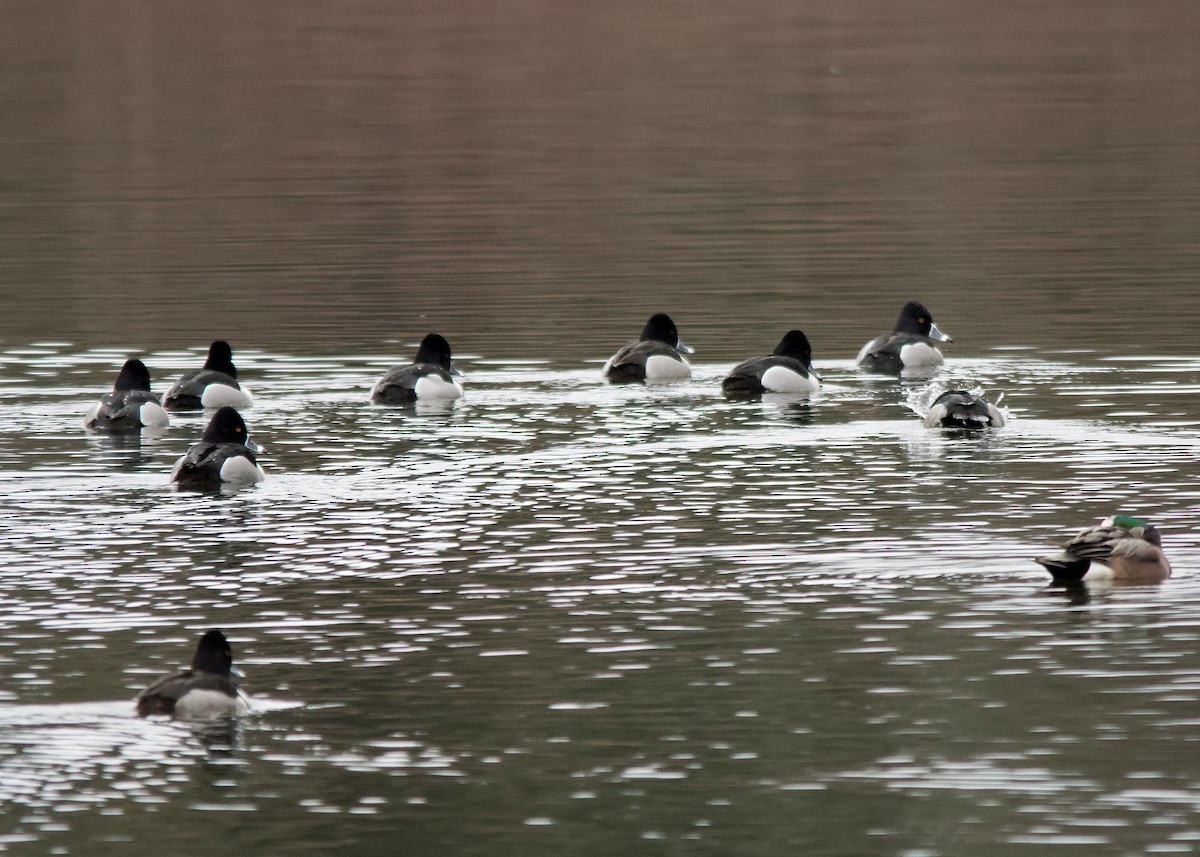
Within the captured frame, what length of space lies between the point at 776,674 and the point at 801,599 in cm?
192

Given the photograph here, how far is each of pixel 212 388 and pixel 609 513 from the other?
25.7ft

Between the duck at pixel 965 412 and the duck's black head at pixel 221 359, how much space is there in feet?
27.1

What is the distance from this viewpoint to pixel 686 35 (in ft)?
297

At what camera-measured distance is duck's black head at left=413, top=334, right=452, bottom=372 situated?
85.7ft

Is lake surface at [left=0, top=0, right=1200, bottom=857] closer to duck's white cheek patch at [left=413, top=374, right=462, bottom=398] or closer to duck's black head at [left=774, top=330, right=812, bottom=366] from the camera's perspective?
duck's white cheek patch at [left=413, top=374, right=462, bottom=398]

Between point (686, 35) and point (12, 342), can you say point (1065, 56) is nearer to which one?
point (686, 35)

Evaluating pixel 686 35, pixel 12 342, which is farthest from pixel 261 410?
pixel 686 35

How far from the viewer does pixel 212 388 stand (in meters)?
25.7

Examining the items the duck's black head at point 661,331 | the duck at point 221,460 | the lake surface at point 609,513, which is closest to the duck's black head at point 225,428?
the duck at point 221,460

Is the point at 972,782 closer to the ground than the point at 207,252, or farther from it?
closer to the ground

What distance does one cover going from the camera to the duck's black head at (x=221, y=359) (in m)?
26.3

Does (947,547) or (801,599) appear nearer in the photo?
(801,599)

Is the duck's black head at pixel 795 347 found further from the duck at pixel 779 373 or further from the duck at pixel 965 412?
the duck at pixel 965 412


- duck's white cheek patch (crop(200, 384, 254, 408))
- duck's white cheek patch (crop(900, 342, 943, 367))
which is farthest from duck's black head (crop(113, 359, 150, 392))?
duck's white cheek patch (crop(900, 342, 943, 367))
